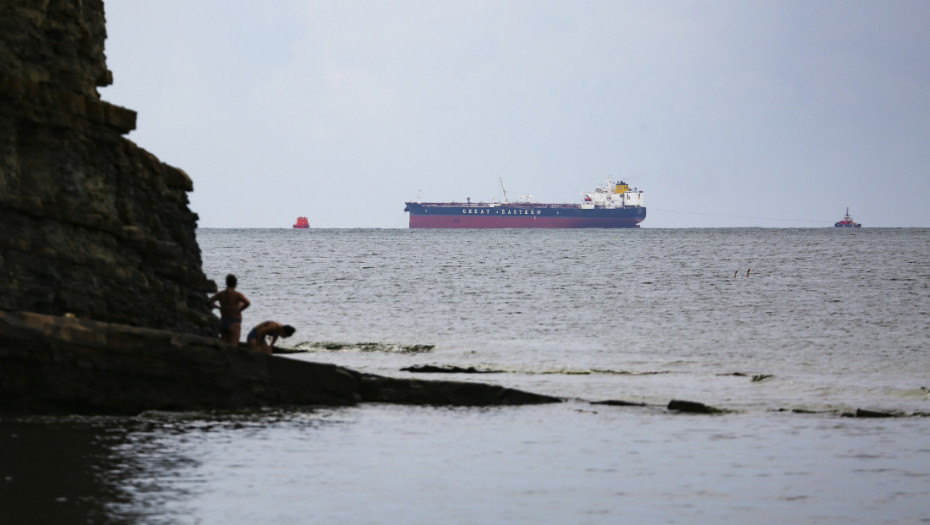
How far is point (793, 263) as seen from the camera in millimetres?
98812

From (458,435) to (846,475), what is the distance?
209 inches

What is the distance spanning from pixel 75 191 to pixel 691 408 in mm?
10748

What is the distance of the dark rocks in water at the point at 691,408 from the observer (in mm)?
18953

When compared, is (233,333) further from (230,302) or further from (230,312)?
(230,302)

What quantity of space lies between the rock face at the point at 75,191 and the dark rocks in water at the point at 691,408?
8674 millimetres

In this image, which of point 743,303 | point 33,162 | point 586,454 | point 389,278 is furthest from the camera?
point 389,278

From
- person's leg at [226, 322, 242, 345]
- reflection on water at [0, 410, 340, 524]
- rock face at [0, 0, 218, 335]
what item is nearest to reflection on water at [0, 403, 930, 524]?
reflection on water at [0, 410, 340, 524]

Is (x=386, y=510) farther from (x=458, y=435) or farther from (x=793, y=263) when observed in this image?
(x=793, y=263)

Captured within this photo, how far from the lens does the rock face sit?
17266mm

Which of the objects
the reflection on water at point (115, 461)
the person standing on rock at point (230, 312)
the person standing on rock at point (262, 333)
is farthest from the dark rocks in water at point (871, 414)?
the person standing on rock at point (230, 312)

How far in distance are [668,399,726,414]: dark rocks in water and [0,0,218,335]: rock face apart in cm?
867

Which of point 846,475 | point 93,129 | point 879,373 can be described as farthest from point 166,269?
point 879,373

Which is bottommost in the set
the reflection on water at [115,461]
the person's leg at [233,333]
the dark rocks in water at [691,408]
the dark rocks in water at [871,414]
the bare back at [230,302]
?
the reflection on water at [115,461]

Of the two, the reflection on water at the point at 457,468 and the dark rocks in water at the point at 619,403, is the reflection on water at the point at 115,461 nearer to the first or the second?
the reflection on water at the point at 457,468
